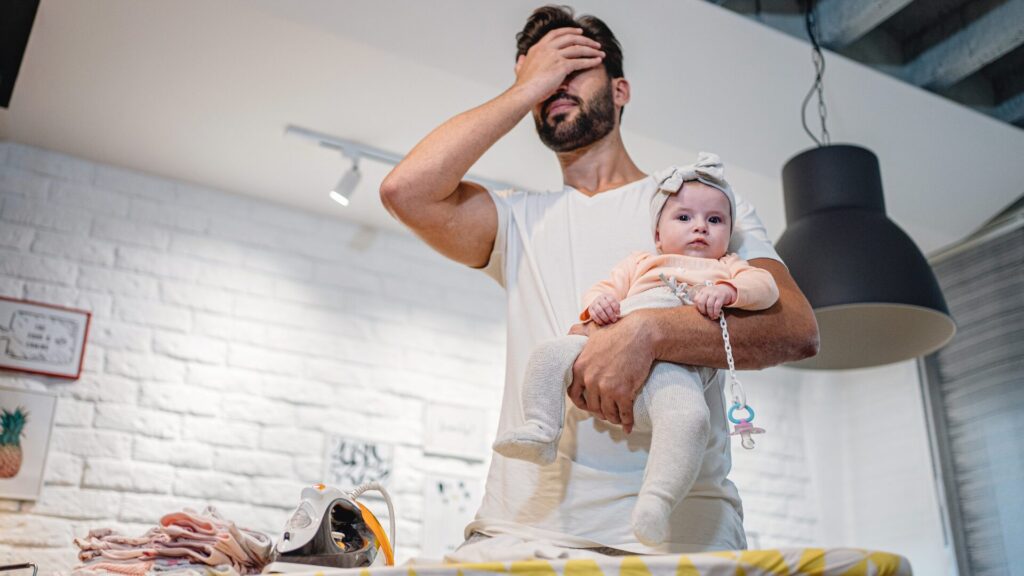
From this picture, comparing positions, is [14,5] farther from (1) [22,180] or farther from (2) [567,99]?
(2) [567,99]

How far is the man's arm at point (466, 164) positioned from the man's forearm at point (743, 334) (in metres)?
0.43

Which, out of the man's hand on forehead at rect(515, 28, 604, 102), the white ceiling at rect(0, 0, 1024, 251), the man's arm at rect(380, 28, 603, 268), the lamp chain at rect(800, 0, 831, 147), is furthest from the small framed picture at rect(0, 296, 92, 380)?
the lamp chain at rect(800, 0, 831, 147)

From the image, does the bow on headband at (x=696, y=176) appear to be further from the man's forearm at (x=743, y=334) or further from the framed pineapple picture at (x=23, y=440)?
the framed pineapple picture at (x=23, y=440)

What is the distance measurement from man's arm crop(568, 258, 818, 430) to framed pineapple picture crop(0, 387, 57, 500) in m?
2.22

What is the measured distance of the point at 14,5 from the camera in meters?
2.69

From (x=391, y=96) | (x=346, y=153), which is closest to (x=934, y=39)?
(x=391, y=96)

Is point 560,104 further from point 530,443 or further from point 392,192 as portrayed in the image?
point 530,443

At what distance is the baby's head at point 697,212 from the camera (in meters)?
1.35

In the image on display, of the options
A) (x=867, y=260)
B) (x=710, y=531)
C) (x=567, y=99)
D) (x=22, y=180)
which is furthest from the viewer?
(x=22, y=180)

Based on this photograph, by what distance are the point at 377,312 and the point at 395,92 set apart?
953mm

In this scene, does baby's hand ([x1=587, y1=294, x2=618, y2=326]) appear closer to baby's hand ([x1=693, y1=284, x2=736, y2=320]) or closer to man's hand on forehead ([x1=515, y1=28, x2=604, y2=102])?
baby's hand ([x1=693, y1=284, x2=736, y2=320])

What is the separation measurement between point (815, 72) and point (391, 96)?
1301mm

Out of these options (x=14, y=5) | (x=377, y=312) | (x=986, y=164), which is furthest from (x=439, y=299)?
(x=986, y=164)

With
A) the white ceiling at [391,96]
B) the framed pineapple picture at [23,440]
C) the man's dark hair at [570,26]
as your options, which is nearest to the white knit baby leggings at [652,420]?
the man's dark hair at [570,26]
